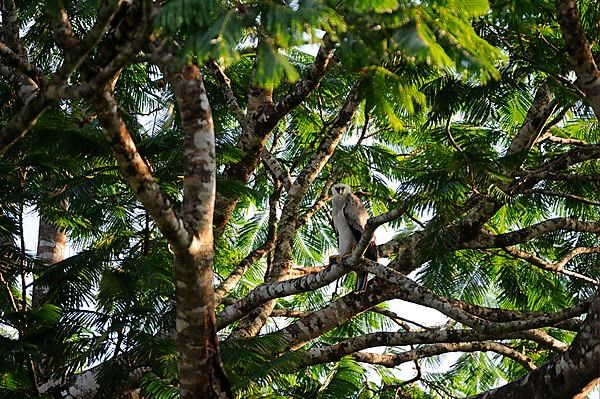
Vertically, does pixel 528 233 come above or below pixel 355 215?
below

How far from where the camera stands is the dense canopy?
2.64 m

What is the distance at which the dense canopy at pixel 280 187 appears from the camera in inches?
104

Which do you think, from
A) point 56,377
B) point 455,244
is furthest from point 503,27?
point 56,377

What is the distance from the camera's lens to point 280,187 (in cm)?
675

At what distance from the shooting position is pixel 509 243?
5.36 metres

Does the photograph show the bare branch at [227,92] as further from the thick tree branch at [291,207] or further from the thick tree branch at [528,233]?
the thick tree branch at [528,233]

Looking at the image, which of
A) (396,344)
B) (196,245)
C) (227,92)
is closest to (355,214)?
(227,92)

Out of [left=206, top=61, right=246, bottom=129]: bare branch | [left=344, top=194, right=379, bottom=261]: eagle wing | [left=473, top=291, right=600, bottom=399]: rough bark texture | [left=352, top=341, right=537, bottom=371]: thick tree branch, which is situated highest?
[left=206, top=61, right=246, bottom=129]: bare branch

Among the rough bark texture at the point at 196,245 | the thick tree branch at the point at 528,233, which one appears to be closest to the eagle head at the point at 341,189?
the thick tree branch at the point at 528,233

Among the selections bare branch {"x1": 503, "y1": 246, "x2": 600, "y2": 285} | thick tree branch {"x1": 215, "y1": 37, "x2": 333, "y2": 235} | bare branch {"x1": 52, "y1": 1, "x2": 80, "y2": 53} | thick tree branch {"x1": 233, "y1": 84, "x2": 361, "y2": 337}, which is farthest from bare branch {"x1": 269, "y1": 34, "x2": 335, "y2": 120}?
bare branch {"x1": 52, "y1": 1, "x2": 80, "y2": 53}

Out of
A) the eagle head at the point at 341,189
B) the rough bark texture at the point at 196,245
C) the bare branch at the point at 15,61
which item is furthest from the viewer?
the eagle head at the point at 341,189

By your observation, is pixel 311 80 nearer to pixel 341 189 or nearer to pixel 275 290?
pixel 275 290

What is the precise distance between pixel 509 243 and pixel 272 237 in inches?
76.6

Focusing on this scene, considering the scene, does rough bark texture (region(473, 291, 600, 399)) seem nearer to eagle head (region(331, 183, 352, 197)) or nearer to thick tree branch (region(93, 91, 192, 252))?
thick tree branch (region(93, 91, 192, 252))
